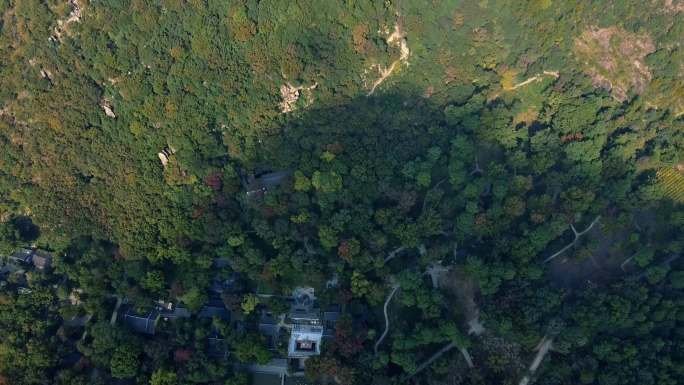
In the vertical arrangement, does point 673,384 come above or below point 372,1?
below

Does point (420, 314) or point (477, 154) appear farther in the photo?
point (477, 154)

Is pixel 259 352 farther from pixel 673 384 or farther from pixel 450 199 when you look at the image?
pixel 673 384

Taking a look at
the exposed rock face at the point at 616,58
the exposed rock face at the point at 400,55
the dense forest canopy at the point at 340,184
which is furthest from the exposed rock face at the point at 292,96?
the exposed rock face at the point at 616,58

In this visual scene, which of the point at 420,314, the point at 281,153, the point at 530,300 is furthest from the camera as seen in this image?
the point at 281,153

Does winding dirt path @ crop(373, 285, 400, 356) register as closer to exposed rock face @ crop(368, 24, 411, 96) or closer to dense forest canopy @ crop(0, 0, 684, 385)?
dense forest canopy @ crop(0, 0, 684, 385)

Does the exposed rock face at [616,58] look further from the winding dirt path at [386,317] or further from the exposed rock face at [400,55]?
the winding dirt path at [386,317]

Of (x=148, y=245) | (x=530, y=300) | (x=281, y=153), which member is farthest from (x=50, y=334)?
(x=530, y=300)
